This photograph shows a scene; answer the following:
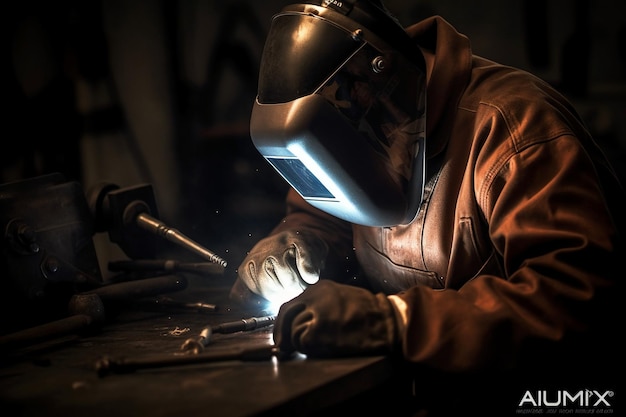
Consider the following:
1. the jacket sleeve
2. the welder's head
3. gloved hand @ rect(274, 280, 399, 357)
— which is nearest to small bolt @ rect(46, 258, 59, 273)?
the welder's head

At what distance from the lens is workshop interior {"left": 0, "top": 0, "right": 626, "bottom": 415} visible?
2.19 m

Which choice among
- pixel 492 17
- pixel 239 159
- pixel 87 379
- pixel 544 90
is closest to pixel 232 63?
pixel 239 159

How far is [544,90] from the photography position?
1695 millimetres

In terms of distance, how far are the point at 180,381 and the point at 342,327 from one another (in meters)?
0.31

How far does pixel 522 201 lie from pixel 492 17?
6.35 ft

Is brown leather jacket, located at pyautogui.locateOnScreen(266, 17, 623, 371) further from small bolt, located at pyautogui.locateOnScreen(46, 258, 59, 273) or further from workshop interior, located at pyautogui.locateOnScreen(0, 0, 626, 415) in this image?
small bolt, located at pyautogui.locateOnScreen(46, 258, 59, 273)

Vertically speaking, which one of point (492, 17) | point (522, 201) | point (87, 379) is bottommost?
point (87, 379)

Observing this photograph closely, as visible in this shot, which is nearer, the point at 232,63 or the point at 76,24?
the point at 76,24

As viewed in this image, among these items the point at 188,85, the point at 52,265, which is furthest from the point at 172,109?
the point at 52,265

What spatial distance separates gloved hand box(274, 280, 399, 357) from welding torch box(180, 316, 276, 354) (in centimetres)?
21

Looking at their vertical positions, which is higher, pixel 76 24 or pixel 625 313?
pixel 76 24

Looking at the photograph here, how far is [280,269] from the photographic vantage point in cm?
199

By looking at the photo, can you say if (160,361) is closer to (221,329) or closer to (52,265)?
(221,329)

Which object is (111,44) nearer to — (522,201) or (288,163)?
(288,163)
